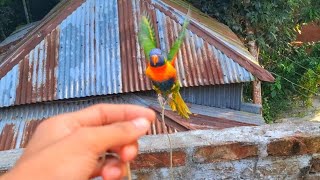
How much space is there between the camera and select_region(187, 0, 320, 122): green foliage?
35.8 feet

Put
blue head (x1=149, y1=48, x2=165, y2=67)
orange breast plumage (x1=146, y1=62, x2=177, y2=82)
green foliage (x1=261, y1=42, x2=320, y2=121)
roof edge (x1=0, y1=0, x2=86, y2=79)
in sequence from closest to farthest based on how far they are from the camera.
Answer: blue head (x1=149, y1=48, x2=165, y2=67)
orange breast plumage (x1=146, y1=62, x2=177, y2=82)
roof edge (x1=0, y1=0, x2=86, y2=79)
green foliage (x1=261, y1=42, x2=320, y2=121)

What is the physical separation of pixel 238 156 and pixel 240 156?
0.04 ft

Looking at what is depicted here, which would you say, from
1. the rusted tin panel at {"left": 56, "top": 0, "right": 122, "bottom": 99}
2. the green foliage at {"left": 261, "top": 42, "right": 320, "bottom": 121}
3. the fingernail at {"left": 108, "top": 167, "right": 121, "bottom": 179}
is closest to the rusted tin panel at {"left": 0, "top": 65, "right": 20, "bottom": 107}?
the rusted tin panel at {"left": 56, "top": 0, "right": 122, "bottom": 99}

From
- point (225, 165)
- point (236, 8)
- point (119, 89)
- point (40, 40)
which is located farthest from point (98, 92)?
point (236, 8)

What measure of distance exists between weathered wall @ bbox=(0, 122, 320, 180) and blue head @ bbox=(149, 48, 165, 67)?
1165mm

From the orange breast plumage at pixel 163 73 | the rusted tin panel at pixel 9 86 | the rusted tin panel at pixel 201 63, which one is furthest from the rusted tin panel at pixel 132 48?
the orange breast plumage at pixel 163 73

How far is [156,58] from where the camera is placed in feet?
10.7

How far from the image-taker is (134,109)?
122 centimetres

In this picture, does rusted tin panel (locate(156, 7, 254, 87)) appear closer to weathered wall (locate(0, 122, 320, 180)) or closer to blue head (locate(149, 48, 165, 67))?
blue head (locate(149, 48, 165, 67))

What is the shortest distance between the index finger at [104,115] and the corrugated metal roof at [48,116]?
4887 millimetres

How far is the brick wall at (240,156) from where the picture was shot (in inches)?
84.4

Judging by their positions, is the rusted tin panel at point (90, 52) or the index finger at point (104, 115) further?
the rusted tin panel at point (90, 52)

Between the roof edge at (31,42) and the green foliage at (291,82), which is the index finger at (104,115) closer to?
the roof edge at (31,42)

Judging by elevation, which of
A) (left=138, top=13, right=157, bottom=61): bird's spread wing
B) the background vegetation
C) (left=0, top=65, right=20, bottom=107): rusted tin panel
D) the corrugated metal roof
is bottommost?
the corrugated metal roof
